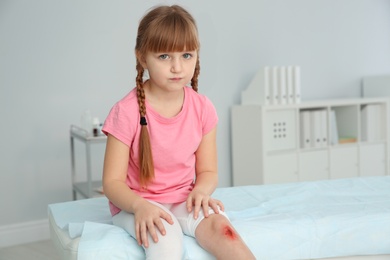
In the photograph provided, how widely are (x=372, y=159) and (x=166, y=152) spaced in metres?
2.71

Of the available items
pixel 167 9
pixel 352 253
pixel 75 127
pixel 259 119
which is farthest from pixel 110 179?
pixel 259 119

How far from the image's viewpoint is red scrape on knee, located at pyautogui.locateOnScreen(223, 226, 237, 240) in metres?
1.33

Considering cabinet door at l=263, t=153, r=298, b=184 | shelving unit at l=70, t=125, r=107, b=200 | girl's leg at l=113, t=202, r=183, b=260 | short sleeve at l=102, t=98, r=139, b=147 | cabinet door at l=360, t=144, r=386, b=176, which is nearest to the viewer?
girl's leg at l=113, t=202, r=183, b=260

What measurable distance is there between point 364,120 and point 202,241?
9.17 ft

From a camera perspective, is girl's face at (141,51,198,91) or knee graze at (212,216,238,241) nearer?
knee graze at (212,216,238,241)

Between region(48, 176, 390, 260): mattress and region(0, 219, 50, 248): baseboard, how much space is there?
4.28 feet

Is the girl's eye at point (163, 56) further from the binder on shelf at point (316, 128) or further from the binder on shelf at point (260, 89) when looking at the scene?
the binder on shelf at point (316, 128)

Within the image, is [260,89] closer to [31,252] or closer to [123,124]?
[31,252]

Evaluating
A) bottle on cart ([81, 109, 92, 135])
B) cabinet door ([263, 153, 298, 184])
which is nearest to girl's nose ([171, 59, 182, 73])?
bottle on cart ([81, 109, 92, 135])

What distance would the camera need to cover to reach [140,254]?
138 cm

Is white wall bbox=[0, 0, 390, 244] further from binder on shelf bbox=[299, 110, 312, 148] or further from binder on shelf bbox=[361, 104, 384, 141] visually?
binder on shelf bbox=[361, 104, 384, 141]

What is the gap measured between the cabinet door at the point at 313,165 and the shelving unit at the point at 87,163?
134 centimetres

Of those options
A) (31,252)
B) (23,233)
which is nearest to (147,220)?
(31,252)

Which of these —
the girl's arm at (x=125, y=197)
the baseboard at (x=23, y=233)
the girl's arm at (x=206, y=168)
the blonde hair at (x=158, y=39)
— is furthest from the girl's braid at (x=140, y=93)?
the baseboard at (x=23, y=233)
